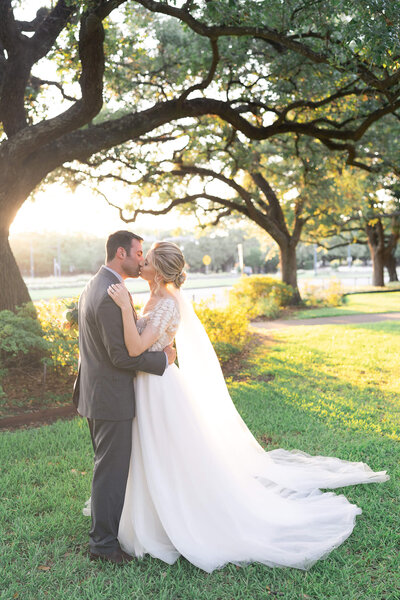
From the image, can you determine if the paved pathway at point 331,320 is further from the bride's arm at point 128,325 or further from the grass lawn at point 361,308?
the bride's arm at point 128,325

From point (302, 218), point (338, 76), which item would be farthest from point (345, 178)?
point (338, 76)

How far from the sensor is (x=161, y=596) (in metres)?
3.21

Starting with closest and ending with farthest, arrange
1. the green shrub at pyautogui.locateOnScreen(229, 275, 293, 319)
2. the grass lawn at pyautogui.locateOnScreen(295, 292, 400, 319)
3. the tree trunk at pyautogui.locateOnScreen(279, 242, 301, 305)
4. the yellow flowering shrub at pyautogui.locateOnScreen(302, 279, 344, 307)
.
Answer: the grass lawn at pyautogui.locateOnScreen(295, 292, 400, 319), the green shrub at pyautogui.locateOnScreen(229, 275, 293, 319), the tree trunk at pyautogui.locateOnScreen(279, 242, 301, 305), the yellow flowering shrub at pyautogui.locateOnScreen(302, 279, 344, 307)

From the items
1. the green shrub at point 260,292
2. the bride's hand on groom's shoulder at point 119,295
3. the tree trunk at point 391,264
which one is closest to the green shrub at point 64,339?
the bride's hand on groom's shoulder at point 119,295

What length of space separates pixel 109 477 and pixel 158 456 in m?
0.37

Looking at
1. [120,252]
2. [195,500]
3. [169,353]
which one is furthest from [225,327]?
[120,252]

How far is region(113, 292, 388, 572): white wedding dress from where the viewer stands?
361 cm

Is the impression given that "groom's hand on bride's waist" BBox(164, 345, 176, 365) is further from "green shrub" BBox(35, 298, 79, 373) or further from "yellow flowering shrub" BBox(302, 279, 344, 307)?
"yellow flowering shrub" BBox(302, 279, 344, 307)

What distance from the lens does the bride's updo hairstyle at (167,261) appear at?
373 centimetres

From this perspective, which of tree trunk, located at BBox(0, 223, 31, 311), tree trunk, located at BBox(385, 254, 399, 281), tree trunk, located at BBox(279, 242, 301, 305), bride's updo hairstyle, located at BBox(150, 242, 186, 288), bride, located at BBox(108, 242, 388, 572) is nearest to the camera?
bride, located at BBox(108, 242, 388, 572)

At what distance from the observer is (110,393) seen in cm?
353

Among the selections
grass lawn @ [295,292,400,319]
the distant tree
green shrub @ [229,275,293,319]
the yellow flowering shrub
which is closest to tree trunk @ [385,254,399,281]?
grass lawn @ [295,292,400,319]

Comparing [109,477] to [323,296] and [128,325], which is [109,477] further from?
[323,296]

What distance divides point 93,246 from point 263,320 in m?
76.0
